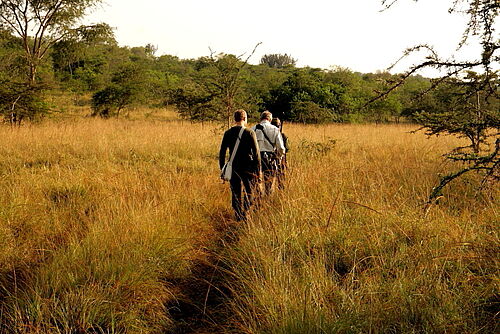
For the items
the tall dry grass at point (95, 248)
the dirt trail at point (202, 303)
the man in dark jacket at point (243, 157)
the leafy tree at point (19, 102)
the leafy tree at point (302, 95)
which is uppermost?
the leafy tree at point (302, 95)

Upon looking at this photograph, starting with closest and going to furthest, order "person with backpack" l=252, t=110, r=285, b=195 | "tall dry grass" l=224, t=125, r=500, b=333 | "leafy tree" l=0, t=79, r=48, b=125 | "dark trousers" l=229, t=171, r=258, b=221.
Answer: "tall dry grass" l=224, t=125, r=500, b=333, "dark trousers" l=229, t=171, r=258, b=221, "person with backpack" l=252, t=110, r=285, b=195, "leafy tree" l=0, t=79, r=48, b=125

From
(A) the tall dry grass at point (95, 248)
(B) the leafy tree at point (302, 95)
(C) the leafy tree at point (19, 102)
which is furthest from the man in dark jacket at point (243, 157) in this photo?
(B) the leafy tree at point (302, 95)

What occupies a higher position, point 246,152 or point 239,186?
point 246,152

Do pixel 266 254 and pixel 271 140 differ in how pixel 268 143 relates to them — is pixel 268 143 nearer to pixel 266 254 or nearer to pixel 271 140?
pixel 271 140

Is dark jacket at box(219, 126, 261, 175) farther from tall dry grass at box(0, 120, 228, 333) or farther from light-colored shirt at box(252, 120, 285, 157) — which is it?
light-colored shirt at box(252, 120, 285, 157)

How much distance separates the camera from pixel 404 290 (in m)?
2.17

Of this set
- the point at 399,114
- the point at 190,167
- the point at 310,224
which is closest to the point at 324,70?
the point at 399,114

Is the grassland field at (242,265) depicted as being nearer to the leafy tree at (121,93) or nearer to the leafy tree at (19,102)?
the leafy tree at (19,102)

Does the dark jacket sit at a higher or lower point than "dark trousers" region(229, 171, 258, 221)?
higher

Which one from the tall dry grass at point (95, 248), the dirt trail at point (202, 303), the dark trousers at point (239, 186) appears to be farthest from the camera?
the dark trousers at point (239, 186)

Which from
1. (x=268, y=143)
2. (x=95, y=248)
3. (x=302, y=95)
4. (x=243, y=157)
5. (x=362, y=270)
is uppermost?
(x=302, y=95)

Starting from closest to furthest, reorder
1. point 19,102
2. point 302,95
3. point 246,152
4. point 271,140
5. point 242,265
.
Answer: point 242,265 → point 246,152 → point 271,140 → point 19,102 → point 302,95

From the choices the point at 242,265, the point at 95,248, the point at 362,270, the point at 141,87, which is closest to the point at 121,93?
the point at 141,87

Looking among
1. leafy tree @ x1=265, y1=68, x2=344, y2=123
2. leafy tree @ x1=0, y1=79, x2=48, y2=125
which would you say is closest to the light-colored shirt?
leafy tree @ x1=0, y1=79, x2=48, y2=125
